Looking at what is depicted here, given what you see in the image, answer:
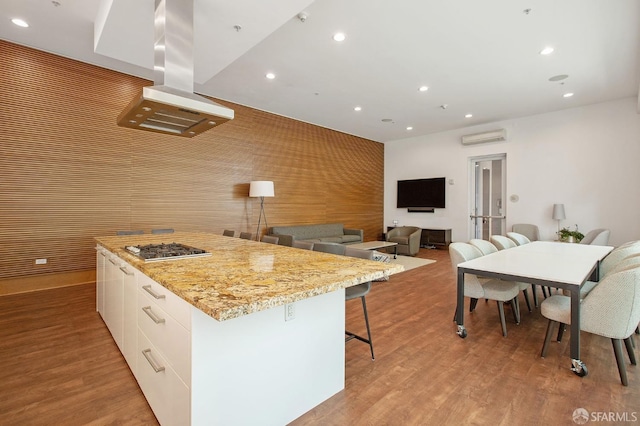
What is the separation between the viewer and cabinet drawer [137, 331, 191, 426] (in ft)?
4.43

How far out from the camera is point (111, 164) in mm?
4648

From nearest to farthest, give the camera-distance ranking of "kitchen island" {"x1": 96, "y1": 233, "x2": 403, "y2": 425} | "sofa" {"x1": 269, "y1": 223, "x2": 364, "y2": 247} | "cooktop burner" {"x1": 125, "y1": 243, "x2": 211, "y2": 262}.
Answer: "kitchen island" {"x1": 96, "y1": 233, "x2": 403, "y2": 425} < "cooktop burner" {"x1": 125, "y1": 243, "x2": 211, "y2": 262} < "sofa" {"x1": 269, "y1": 223, "x2": 364, "y2": 247}

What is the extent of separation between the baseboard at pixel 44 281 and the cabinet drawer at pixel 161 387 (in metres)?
3.38

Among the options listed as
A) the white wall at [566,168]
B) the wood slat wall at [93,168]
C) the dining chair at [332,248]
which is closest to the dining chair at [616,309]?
the dining chair at [332,248]

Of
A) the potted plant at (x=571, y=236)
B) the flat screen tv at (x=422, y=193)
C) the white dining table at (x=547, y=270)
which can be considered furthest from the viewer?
the flat screen tv at (x=422, y=193)

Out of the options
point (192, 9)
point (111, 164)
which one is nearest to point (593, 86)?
point (192, 9)

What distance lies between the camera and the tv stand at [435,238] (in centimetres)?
821

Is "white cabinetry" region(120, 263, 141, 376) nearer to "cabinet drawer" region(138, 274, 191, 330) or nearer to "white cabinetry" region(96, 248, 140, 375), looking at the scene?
"white cabinetry" region(96, 248, 140, 375)

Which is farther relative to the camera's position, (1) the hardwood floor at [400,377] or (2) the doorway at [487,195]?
(2) the doorway at [487,195]

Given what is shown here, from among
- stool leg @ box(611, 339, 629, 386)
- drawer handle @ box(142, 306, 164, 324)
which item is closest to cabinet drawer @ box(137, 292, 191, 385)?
drawer handle @ box(142, 306, 164, 324)

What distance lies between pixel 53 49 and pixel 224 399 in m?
5.12

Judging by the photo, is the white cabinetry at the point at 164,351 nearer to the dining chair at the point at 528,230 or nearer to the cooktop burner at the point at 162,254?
the cooktop burner at the point at 162,254

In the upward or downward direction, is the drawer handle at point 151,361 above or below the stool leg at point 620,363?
above

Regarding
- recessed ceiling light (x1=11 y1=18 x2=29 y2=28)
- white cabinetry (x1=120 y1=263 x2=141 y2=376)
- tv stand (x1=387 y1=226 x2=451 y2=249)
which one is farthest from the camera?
tv stand (x1=387 y1=226 x2=451 y2=249)
